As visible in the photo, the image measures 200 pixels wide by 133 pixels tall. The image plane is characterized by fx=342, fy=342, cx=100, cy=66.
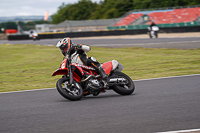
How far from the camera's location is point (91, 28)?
174 ft

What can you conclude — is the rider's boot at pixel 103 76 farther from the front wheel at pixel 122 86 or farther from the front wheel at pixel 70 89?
the front wheel at pixel 70 89

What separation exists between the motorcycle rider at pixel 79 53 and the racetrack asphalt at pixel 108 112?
64 centimetres

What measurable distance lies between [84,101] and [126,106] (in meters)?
1.11

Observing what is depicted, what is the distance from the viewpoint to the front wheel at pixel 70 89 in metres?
6.82

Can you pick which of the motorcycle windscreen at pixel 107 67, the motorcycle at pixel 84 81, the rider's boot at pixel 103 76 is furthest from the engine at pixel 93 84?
the motorcycle windscreen at pixel 107 67

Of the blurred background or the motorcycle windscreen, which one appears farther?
the blurred background

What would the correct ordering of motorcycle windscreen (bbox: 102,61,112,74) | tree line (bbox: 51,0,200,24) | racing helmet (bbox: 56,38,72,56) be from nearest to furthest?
racing helmet (bbox: 56,38,72,56) < motorcycle windscreen (bbox: 102,61,112,74) < tree line (bbox: 51,0,200,24)

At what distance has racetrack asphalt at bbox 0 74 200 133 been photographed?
194 inches

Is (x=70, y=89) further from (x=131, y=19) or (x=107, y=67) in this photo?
(x=131, y=19)

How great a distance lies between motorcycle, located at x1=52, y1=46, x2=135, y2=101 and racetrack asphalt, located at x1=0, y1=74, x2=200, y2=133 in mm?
184

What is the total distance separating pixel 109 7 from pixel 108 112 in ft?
313

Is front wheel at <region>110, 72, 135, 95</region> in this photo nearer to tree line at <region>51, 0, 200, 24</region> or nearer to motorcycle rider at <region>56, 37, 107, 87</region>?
motorcycle rider at <region>56, 37, 107, 87</region>

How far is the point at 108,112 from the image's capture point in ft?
19.2

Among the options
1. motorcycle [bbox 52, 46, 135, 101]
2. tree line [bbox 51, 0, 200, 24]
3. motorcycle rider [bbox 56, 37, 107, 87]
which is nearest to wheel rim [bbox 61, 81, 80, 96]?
motorcycle [bbox 52, 46, 135, 101]
